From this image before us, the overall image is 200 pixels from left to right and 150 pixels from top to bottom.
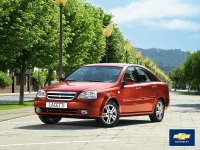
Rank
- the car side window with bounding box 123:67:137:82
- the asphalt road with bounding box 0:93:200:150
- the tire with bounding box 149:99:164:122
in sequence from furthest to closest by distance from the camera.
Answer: the tire with bounding box 149:99:164:122 < the car side window with bounding box 123:67:137:82 < the asphalt road with bounding box 0:93:200:150

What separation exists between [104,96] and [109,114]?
1.86ft

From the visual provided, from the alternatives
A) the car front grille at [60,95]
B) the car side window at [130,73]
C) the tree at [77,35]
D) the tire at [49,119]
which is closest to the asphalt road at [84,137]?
the tire at [49,119]

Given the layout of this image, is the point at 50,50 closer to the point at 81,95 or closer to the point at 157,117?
the point at 157,117

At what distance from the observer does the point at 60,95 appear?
1273cm

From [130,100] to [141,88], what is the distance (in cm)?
75

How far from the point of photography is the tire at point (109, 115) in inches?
509

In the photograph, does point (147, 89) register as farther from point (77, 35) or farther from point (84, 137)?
point (77, 35)

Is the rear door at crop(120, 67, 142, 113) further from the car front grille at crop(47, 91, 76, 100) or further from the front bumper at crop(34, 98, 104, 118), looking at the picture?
the car front grille at crop(47, 91, 76, 100)

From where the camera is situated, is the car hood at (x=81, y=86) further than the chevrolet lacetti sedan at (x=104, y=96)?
Yes

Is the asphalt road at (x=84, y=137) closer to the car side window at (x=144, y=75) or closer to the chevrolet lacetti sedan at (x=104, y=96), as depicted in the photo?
the chevrolet lacetti sedan at (x=104, y=96)

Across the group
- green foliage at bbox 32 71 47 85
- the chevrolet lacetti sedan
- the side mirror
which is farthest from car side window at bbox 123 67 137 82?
green foliage at bbox 32 71 47 85

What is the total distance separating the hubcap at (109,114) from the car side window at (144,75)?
2050 millimetres

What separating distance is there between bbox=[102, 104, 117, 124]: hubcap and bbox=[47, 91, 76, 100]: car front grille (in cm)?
96

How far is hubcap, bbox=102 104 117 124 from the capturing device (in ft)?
42.6
